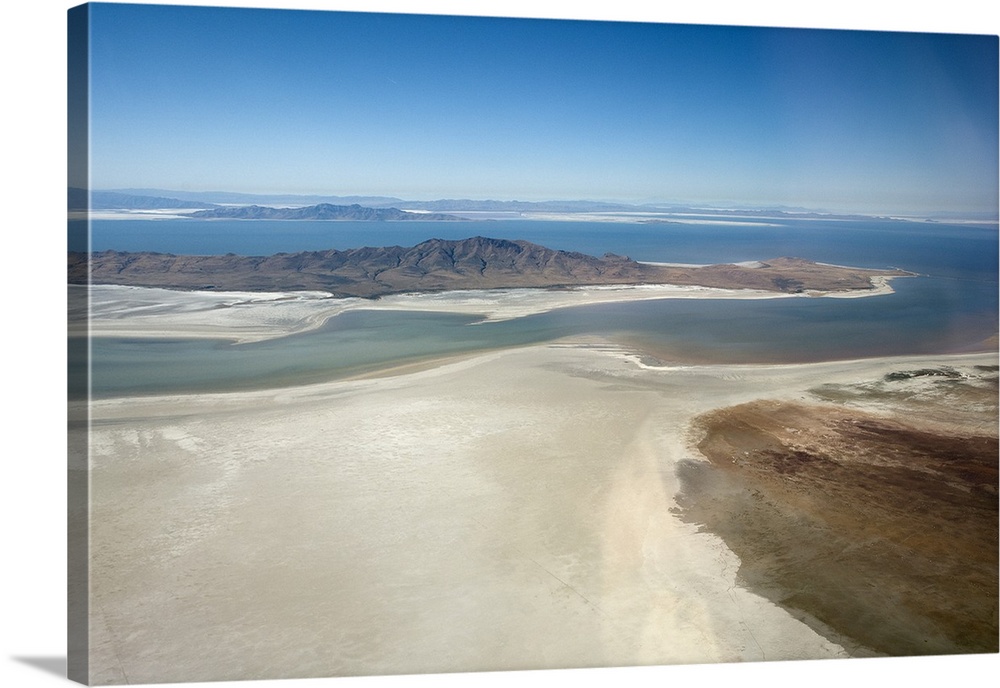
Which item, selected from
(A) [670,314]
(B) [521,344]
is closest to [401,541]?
(B) [521,344]

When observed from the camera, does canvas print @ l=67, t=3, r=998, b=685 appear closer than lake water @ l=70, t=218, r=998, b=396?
Yes

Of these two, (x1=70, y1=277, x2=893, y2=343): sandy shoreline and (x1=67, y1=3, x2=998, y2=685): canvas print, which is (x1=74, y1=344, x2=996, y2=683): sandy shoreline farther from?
(x1=70, y1=277, x2=893, y2=343): sandy shoreline

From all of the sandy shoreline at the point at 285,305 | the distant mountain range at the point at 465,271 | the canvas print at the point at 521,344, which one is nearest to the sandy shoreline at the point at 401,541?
the canvas print at the point at 521,344

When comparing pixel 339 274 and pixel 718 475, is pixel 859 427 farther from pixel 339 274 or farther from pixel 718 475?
pixel 339 274

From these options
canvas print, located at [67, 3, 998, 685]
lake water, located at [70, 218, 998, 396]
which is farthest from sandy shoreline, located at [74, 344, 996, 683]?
lake water, located at [70, 218, 998, 396]

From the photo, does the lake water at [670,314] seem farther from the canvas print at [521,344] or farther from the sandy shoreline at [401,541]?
the sandy shoreline at [401,541]

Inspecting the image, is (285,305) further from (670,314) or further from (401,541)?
(670,314)

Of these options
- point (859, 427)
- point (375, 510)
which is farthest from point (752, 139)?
point (375, 510)
